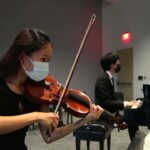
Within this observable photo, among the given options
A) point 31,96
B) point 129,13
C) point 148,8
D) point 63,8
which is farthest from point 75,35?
point 31,96

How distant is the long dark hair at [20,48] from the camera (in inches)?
40.7

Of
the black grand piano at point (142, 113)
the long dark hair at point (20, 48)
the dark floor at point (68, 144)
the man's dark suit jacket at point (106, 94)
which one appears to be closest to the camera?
the long dark hair at point (20, 48)

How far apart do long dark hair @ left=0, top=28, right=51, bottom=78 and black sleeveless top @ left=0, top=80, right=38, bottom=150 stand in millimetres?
62

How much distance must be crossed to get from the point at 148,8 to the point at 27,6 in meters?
2.57

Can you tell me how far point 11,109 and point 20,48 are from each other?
0.25 metres

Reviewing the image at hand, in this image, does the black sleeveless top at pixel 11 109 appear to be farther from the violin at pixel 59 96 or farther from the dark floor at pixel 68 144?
the dark floor at pixel 68 144

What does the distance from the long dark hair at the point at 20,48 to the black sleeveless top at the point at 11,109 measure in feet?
0.20

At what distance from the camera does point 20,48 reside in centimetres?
104

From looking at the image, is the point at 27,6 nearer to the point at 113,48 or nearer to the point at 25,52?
the point at 113,48

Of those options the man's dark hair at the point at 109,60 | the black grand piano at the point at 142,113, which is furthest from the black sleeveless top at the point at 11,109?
the man's dark hair at the point at 109,60

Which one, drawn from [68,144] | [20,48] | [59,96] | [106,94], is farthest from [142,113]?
[20,48]

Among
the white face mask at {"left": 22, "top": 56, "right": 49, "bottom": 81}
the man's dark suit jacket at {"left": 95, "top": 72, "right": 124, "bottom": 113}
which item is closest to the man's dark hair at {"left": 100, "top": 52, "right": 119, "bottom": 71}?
the man's dark suit jacket at {"left": 95, "top": 72, "right": 124, "bottom": 113}

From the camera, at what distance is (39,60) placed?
1053 millimetres

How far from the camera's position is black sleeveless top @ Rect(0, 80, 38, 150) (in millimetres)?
1049
